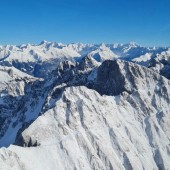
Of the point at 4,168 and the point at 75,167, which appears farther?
the point at 75,167

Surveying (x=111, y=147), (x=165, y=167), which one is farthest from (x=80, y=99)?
(x=165, y=167)

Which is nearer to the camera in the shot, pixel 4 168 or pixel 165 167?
pixel 4 168

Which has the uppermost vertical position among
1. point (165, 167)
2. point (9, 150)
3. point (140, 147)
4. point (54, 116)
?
point (54, 116)

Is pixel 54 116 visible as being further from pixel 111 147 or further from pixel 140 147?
pixel 140 147

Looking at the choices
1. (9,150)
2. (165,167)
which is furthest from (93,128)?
(9,150)

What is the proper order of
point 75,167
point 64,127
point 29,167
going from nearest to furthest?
1. point 29,167
2. point 75,167
3. point 64,127

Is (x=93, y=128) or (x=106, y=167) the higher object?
(x=93, y=128)

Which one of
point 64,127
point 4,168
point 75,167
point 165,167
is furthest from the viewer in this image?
point 165,167

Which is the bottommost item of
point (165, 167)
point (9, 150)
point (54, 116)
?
point (165, 167)

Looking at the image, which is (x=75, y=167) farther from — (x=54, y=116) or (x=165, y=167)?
(x=165, y=167)
